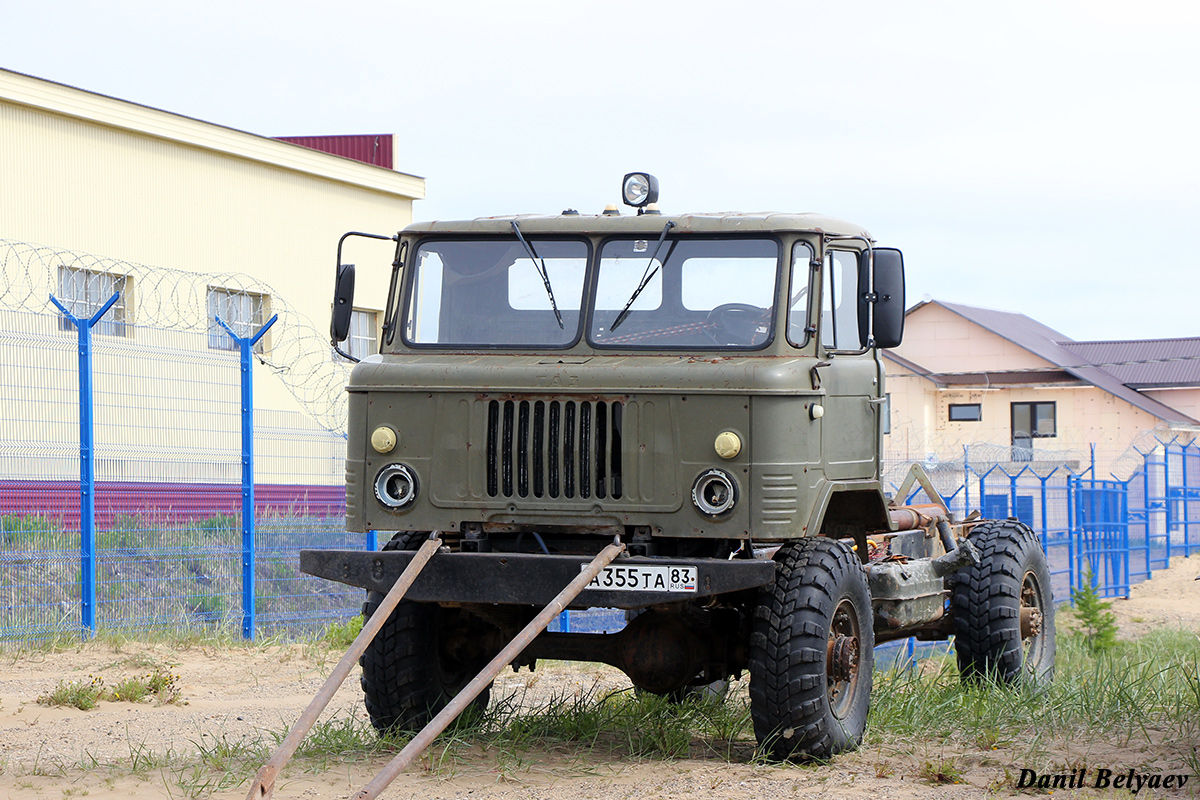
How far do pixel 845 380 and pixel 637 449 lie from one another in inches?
51.2

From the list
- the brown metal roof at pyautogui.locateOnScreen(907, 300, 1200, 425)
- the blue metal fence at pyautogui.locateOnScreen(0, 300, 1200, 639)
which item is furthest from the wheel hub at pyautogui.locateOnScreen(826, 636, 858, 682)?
the brown metal roof at pyautogui.locateOnScreen(907, 300, 1200, 425)

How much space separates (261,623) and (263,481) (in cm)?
326

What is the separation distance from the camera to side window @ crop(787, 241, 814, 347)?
690 cm

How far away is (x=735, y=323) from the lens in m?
6.96

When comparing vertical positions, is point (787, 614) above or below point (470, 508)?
below

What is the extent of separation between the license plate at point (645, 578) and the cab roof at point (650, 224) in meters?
1.74

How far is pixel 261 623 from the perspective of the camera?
12391mm

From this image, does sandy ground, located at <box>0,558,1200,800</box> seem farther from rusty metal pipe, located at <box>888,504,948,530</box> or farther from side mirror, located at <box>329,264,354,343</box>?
side mirror, located at <box>329,264,354,343</box>

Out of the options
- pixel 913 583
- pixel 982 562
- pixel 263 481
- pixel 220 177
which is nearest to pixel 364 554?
pixel 913 583

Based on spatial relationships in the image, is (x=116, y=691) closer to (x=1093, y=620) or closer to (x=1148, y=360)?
(x=1093, y=620)

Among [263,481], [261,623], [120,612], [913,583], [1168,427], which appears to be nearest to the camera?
[913,583]

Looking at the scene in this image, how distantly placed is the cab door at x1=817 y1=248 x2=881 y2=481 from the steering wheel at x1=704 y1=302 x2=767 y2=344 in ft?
1.13

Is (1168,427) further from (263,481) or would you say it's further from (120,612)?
(120,612)

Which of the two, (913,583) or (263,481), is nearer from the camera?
(913,583)
